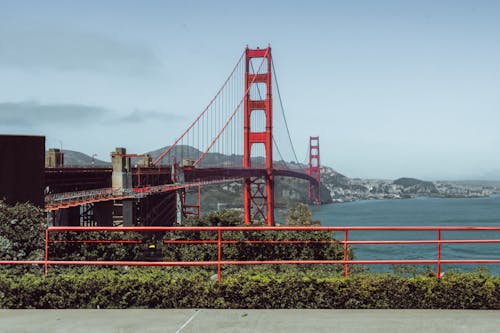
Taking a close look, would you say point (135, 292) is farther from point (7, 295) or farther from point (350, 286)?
point (350, 286)

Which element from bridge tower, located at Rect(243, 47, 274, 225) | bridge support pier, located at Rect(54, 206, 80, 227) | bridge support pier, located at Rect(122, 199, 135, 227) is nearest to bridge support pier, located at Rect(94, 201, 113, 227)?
bridge support pier, located at Rect(122, 199, 135, 227)

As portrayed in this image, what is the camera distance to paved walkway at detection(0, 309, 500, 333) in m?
7.59

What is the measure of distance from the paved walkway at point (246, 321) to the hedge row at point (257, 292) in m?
0.22

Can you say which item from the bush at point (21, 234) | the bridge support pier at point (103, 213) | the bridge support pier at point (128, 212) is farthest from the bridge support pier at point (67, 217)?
the bush at point (21, 234)

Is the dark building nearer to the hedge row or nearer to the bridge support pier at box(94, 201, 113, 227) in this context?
the hedge row

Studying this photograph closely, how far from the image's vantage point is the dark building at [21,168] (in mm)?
14695

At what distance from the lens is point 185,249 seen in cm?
1223

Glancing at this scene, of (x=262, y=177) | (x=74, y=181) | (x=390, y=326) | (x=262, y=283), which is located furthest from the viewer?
(x=262, y=177)

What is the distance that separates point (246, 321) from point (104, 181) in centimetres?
4620

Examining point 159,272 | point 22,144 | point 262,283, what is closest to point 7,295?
point 159,272

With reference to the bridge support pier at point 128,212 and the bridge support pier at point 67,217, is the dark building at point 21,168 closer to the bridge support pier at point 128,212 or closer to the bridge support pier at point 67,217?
the bridge support pier at point 67,217

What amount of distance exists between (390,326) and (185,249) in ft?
18.2

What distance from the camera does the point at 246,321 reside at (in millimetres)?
7980

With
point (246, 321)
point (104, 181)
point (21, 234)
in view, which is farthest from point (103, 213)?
point (246, 321)
